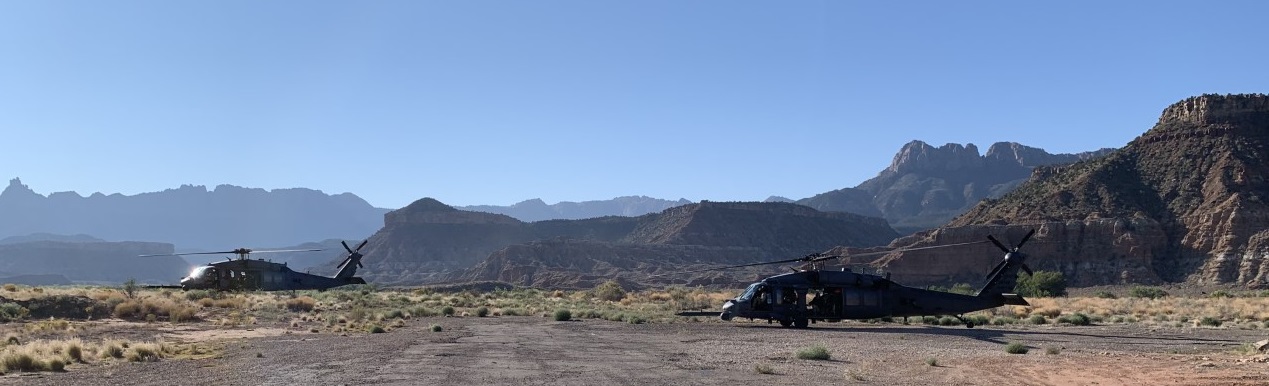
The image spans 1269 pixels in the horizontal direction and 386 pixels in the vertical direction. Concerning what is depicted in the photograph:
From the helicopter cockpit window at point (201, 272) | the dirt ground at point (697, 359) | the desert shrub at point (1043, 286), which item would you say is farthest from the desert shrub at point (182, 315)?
the desert shrub at point (1043, 286)

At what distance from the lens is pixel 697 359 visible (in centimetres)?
1794

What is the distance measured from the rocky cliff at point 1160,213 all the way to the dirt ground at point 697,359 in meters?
55.8

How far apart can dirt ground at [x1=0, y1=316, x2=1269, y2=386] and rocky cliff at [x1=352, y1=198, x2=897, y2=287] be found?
8652 cm

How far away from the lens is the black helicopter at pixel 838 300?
93.9 ft

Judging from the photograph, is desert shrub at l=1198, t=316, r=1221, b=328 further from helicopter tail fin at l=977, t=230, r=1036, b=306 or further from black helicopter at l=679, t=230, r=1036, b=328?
black helicopter at l=679, t=230, r=1036, b=328

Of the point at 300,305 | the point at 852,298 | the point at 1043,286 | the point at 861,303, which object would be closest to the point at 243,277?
the point at 300,305

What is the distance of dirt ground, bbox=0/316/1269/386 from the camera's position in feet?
47.7

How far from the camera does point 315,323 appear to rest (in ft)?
104

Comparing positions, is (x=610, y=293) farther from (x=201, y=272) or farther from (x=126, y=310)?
(x=126, y=310)

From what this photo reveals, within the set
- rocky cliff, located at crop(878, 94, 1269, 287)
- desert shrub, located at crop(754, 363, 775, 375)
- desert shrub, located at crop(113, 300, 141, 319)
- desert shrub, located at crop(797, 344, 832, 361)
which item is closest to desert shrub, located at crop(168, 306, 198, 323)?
desert shrub, located at crop(113, 300, 141, 319)

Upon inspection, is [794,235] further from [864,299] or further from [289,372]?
[289,372]

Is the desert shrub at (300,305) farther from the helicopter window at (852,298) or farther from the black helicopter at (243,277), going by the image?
the helicopter window at (852,298)

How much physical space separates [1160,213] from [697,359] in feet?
251

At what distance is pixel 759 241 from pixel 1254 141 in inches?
2823
